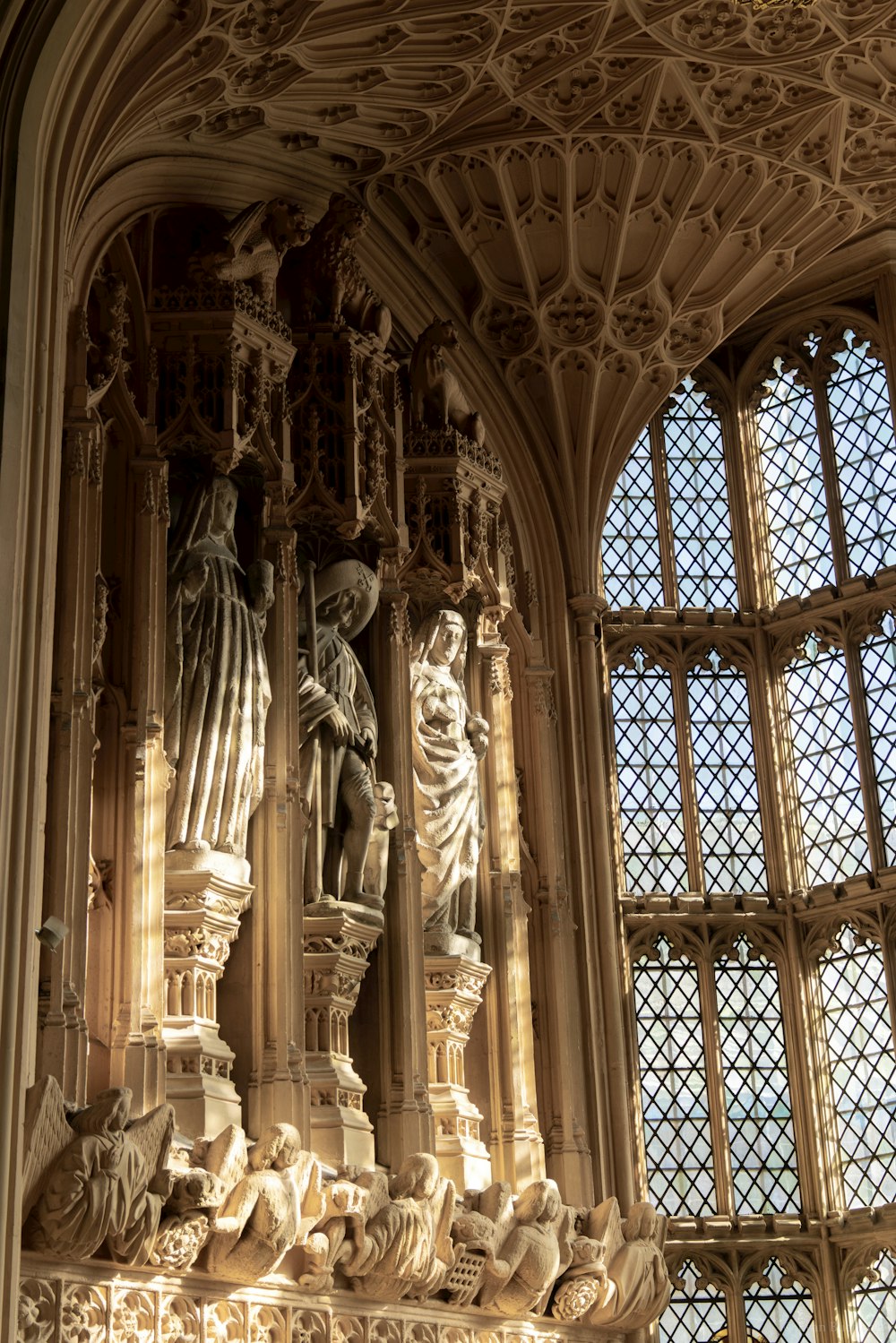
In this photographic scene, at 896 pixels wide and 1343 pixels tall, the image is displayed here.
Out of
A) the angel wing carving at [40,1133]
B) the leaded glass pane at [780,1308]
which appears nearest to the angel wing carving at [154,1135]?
the angel wing carving at [40,1133]

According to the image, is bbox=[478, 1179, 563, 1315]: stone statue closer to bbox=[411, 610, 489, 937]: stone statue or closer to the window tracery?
bbox=[411, 610, 489, 937]: stone statue

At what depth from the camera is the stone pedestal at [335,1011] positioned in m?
13.7

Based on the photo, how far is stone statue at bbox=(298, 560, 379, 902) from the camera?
14.8 metres

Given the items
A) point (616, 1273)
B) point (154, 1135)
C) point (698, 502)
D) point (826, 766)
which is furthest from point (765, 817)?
point (154, 1135)

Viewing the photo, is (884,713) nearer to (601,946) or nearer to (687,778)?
(687,778)

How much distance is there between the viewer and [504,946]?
634 inches

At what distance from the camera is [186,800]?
1357 centimetres

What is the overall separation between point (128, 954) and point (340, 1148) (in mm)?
1958

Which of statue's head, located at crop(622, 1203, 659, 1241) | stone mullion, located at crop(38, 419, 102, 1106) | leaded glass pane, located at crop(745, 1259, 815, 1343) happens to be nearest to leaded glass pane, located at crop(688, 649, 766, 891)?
leaded glass pane, located at crop(745, 1259, 815, 1343)

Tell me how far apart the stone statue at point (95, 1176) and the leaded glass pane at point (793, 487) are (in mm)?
10633

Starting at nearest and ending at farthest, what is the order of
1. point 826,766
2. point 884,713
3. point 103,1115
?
point 103,1115 → point 884,713 → point 826,766

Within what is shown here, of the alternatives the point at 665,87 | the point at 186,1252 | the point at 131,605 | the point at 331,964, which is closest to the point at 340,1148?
the point at 331,964

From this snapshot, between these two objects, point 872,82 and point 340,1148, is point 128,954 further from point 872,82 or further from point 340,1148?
point 872,82

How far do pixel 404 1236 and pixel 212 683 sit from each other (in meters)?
3.74
